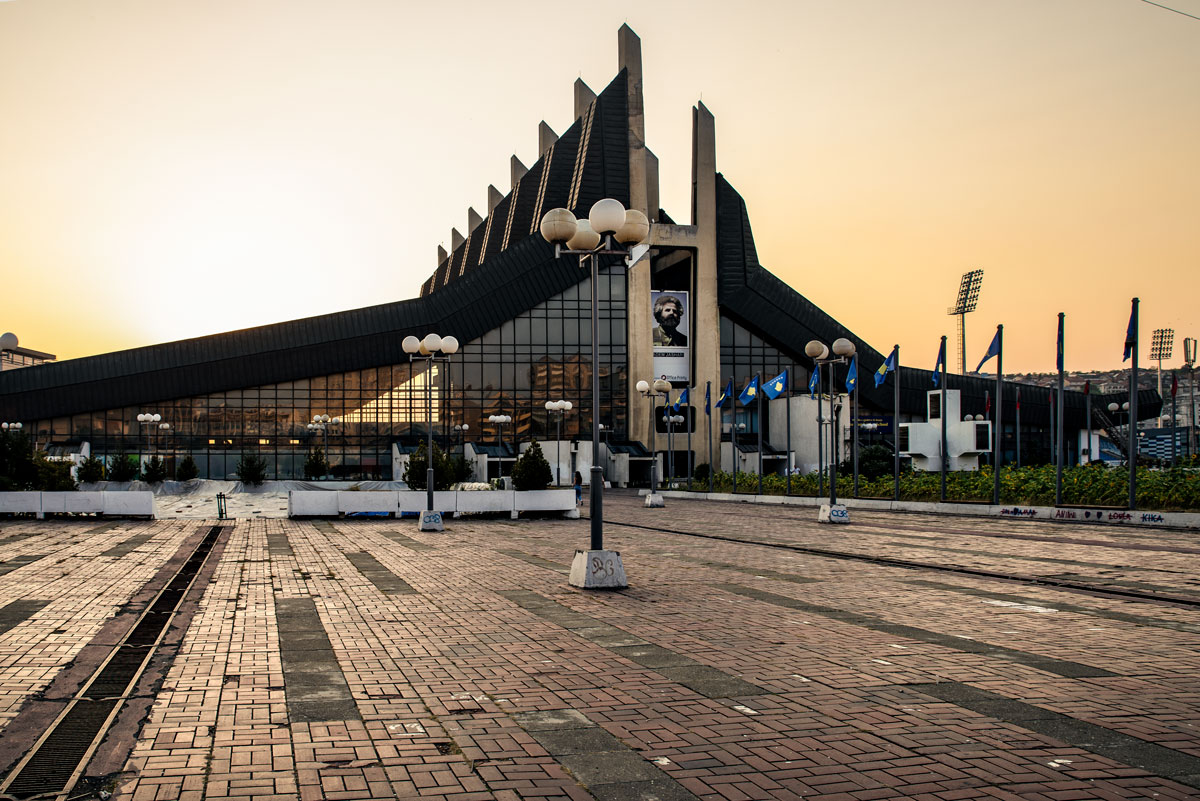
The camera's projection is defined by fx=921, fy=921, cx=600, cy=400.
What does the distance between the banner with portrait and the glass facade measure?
3024 mm

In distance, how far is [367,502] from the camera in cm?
2802

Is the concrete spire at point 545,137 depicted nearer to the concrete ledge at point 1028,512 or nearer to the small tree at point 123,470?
the small tree at point 123,470

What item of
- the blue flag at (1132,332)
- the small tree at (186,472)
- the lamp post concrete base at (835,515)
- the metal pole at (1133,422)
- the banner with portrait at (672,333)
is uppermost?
the banner with portrait at (672,333)

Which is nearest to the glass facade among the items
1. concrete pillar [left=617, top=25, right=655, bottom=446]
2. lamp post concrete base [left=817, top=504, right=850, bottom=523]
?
concrete pillar [left=617, top=25, right=655, bottom=446]

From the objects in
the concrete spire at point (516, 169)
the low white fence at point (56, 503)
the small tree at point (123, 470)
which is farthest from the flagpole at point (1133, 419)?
the concrete spire at point (516, 169)

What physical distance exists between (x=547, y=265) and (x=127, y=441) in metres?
33.0

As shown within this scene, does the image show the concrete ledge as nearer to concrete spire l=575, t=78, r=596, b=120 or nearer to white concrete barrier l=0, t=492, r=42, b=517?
white concrete barrier l=0, t=492, r=42, b=517

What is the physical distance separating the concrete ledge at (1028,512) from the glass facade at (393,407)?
34714 millimetres

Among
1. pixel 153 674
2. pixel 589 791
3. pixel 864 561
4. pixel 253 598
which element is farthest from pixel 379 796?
pixel 864 561

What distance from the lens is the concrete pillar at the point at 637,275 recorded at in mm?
69625

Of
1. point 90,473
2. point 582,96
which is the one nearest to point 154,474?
point 90,473

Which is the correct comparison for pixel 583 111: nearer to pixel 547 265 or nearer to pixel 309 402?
pixel 547 265

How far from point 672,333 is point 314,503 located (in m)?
48.2

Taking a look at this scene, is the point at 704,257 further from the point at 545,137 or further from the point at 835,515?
the point at 835,515
